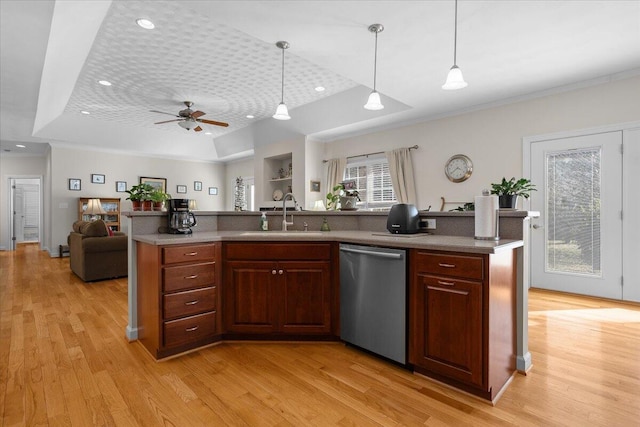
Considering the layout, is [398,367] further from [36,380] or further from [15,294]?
[15,294]

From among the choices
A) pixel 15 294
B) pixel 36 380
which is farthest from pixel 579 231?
pixel 15 294

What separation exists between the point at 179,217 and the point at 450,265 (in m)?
2.21

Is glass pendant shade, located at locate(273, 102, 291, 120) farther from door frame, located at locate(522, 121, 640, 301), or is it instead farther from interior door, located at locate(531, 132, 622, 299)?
door frame, located at locate(522, 121, 640, 301)

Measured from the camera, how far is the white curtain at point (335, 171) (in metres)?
6.53

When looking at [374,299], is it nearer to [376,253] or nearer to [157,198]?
[376,253]

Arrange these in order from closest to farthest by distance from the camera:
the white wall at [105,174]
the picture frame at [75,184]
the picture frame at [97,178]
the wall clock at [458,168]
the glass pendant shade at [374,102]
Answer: the glass pendant shade at [374,102] → the wall clock at [458,168] → the white wall at [105,174] → the picture frame at [75,184] → the picture frame at [97,178]

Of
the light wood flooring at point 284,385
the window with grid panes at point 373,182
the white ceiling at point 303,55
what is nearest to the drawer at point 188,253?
the light wood flooring at point 284,385

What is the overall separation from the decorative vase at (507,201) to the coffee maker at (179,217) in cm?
252

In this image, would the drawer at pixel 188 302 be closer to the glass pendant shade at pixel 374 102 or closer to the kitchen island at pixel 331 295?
the kitchen island at pixel 331 295

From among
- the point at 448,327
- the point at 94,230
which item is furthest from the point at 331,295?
the point at 94,230

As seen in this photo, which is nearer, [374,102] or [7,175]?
[374,102]

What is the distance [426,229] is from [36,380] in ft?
9.61

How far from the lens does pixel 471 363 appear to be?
6.23 feet

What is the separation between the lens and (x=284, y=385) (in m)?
2.06
